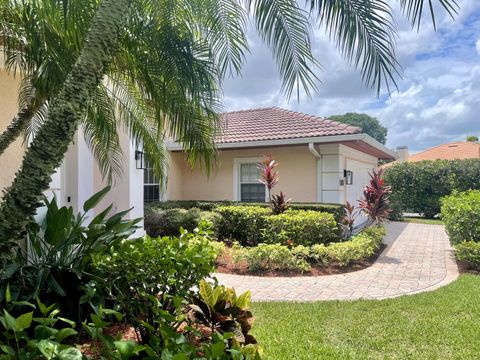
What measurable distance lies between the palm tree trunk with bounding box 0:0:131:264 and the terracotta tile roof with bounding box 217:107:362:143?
27.1 feet

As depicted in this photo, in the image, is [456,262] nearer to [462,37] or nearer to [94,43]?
[462,37]

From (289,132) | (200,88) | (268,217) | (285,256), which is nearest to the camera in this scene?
(200,88)

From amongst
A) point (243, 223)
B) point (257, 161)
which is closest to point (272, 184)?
point (243, 223)

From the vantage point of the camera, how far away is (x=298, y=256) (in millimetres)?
8633

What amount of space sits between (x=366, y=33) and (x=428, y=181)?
854 inches

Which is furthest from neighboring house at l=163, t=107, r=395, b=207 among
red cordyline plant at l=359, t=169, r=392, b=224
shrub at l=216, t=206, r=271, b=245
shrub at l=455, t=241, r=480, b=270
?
shrub at l=455, t=241, r=480, b=270

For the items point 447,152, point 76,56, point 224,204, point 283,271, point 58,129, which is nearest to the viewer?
point 58,129

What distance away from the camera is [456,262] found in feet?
31.3

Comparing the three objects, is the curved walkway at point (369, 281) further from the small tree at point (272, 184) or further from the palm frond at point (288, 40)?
the palm frond at point (288, 40)

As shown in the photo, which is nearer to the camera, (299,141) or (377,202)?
(377,202)

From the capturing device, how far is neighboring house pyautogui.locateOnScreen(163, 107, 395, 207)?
1288cm

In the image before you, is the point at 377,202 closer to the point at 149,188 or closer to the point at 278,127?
the point at 278,127

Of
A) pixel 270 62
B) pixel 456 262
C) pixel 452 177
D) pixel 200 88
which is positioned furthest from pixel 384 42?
pixel 452 177

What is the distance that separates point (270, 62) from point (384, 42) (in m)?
1.30
